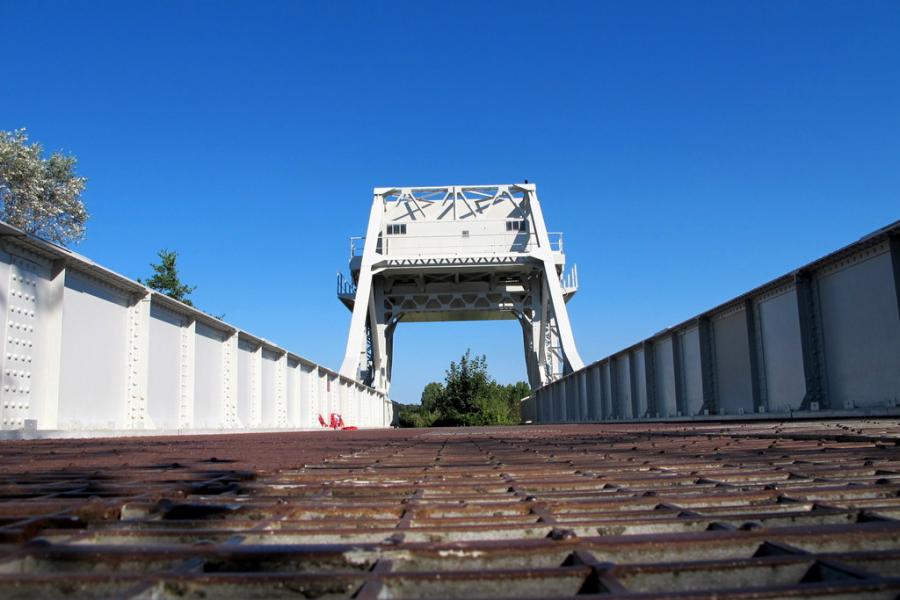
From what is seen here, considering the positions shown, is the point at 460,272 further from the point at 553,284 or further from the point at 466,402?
the point at 466,402

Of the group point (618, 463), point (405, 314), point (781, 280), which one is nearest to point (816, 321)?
point (781, 280)

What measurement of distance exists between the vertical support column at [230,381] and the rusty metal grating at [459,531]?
355 inches

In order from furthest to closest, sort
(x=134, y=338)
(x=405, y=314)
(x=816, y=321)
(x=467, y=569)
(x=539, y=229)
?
(x=405, y=314) < (x=539, y=229) < (x=816, y=321) < (x=134, y=338) < (x=467, y=569)

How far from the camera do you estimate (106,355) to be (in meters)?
8.70

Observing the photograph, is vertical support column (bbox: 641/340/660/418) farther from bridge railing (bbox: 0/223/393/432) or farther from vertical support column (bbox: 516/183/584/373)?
vertical support column (bbox: 516/183/584/373)

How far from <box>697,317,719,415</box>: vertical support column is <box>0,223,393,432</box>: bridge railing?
342 inches

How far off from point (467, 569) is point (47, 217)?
1239 inches

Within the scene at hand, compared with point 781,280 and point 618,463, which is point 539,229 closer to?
point 781,280

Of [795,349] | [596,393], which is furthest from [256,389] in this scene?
[596,393]

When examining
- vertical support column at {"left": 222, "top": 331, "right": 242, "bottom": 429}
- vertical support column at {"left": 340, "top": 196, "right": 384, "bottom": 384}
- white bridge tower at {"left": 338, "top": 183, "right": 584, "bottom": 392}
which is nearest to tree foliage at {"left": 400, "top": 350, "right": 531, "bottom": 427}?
white bridge tower at {"left": 338, "top": 183, "right": 584, "bottom": 392}

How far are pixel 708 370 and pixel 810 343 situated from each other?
404 cm

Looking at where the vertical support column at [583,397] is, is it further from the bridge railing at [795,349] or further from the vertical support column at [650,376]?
the vertical support column at [650,376]

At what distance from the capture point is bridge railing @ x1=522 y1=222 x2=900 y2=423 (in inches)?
340

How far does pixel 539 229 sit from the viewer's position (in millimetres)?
34969
